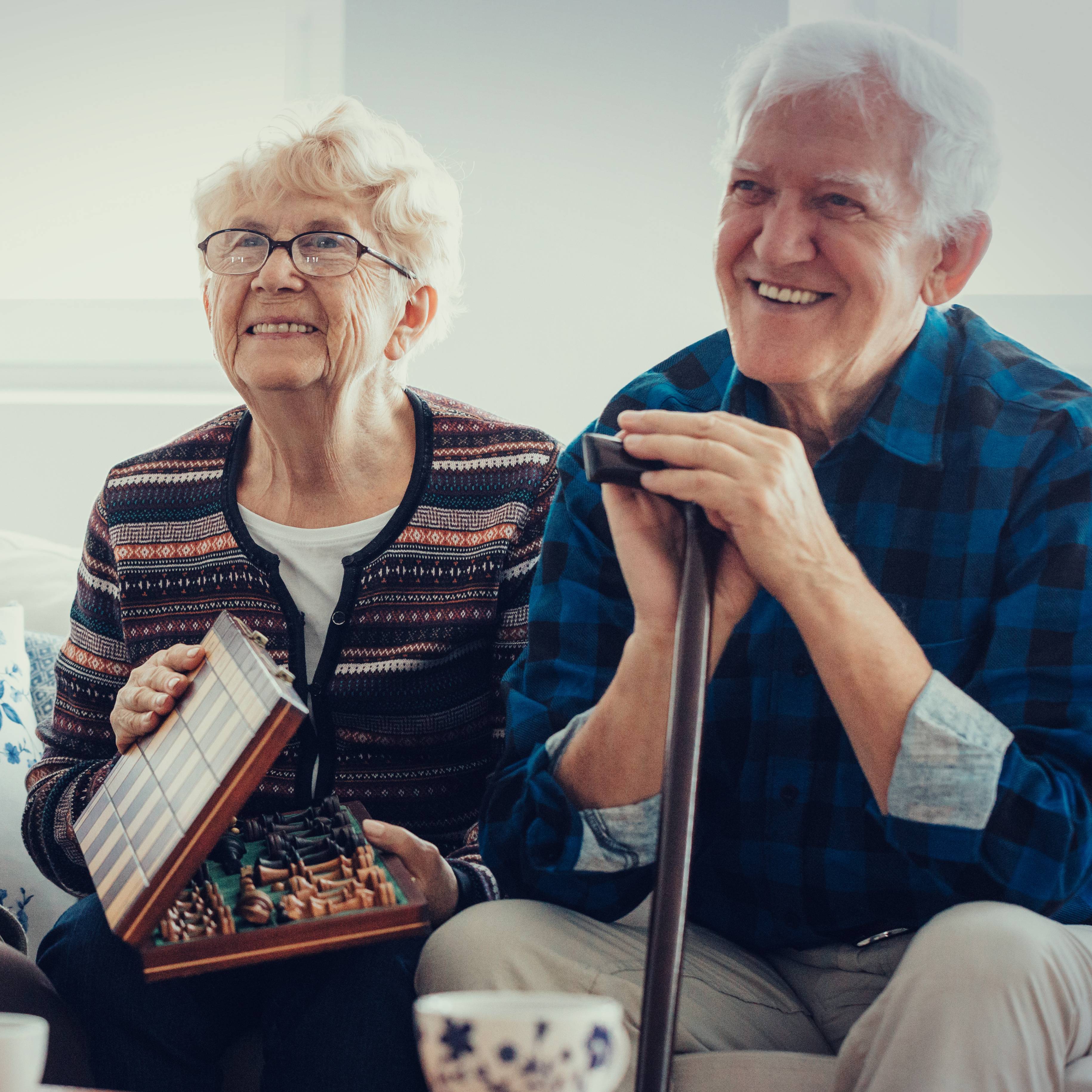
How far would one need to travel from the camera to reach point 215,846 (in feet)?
3.40

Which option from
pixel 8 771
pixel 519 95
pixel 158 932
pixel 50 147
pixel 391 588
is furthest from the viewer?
pixel 50 147

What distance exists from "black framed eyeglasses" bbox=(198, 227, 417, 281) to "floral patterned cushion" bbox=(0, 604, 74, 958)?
623mm

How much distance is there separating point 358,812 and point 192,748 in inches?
10.6

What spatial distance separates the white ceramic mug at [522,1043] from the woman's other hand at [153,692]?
0.58 meters

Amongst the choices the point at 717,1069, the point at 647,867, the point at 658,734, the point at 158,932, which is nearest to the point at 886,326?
the point at 658,734

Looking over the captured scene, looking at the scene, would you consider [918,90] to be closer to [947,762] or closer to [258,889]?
[947,762]

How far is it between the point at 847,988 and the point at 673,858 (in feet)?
1.43

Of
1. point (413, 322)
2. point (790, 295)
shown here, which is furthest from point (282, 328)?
point (790, 295)

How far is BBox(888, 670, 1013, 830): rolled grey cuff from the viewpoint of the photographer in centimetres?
88

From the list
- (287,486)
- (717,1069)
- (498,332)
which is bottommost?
(717,1069)

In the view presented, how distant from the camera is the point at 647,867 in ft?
3.46

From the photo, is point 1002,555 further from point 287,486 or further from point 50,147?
point 50,147

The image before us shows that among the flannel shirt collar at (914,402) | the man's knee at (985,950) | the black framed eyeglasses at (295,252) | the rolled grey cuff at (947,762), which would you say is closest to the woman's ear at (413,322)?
the black framed eyeglasses at (295,252)

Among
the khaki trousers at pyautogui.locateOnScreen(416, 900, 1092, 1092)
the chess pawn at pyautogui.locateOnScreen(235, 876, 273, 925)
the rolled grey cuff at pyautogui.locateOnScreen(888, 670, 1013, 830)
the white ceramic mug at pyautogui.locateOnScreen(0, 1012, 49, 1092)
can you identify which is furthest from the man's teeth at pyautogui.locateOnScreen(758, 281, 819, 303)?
the white ceramic mug at pyautogui.locateOnScreen(0, 1012, 49, 1092)
